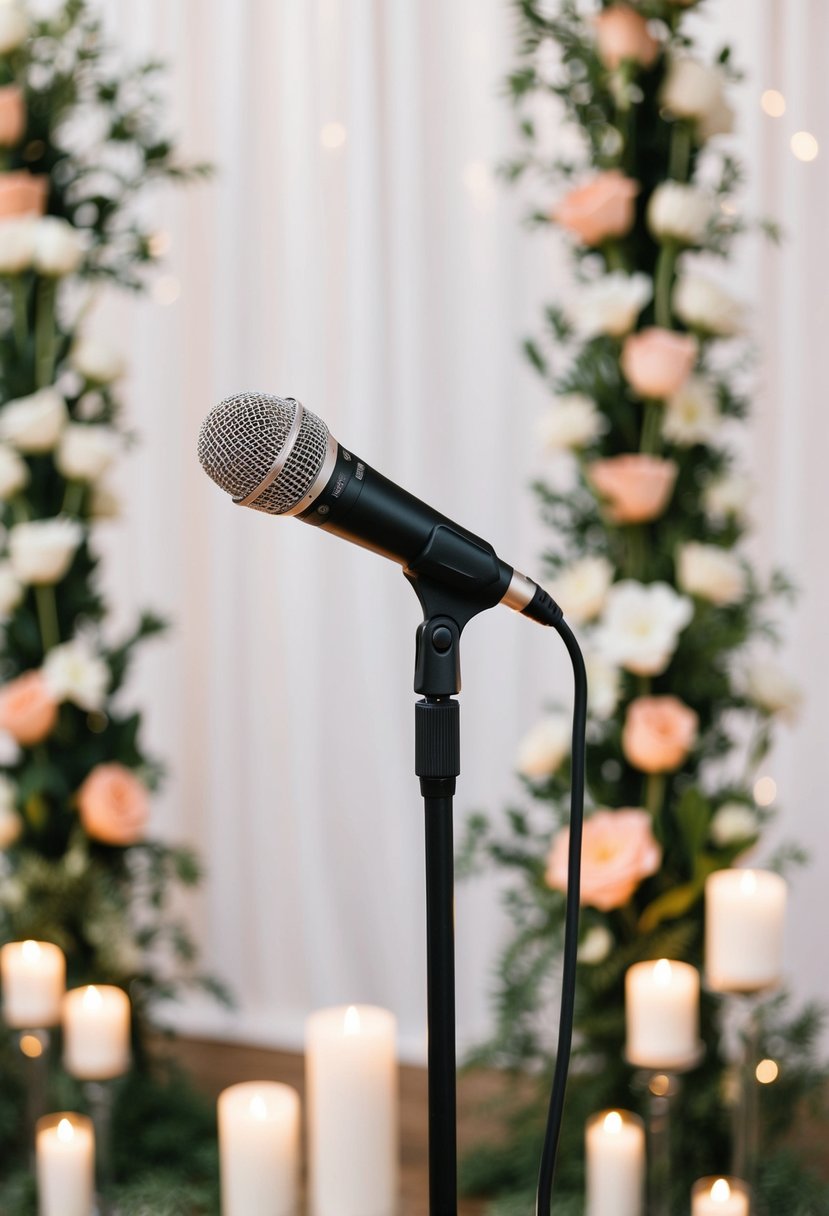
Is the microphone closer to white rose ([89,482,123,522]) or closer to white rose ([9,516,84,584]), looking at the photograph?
white rose ([9,516,84,584])

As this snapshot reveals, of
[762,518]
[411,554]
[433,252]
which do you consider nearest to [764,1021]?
[762,518]

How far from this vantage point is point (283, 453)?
74cm

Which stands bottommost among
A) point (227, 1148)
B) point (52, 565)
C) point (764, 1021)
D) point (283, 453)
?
point (764, 1021)

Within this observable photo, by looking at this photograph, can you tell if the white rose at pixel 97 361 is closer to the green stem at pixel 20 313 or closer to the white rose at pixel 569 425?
the green stem at pixel 20 313

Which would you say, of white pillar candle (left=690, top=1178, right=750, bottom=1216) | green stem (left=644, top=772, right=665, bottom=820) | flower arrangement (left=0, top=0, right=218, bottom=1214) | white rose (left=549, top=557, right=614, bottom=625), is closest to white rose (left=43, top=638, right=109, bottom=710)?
flower arrangement (left=0, top=0, right=218, bottom=1214)

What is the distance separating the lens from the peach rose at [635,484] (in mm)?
1619

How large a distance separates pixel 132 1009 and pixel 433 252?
1.52 metres

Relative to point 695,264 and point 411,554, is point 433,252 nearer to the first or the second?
point 695,264

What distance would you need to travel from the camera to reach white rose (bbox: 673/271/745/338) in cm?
162

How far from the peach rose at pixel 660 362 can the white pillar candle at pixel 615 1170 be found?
0.89m

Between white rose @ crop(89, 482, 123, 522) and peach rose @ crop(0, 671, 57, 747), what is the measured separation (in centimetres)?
29

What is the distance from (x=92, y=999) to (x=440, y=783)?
914 millimetres

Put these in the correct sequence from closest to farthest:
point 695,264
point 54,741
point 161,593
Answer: point 54,741 → point 695,264 → point 161,593

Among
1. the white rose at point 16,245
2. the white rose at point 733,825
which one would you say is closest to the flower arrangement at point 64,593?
the white rose at point 16,245
